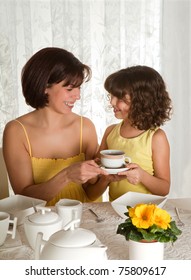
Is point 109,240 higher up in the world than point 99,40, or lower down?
lower down

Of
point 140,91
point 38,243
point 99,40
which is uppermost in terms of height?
point 99,40

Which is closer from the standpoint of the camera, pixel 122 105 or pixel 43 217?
pixel 43 217

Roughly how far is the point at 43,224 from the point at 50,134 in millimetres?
625

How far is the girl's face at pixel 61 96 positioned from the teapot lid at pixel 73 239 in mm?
697

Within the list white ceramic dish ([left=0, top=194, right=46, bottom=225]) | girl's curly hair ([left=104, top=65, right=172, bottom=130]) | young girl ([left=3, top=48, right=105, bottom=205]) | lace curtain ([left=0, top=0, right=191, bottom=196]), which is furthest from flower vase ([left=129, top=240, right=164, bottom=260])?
lace curtain ([left=0, top=0, right=191, bottom=196])

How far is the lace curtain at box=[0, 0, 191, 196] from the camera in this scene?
5.92ft

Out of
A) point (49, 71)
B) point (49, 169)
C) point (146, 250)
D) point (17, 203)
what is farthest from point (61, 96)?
point (146, 250)

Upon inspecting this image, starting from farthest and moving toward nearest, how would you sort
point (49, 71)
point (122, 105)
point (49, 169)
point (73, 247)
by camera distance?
point (122, 105), point (49, 169), point (49, 71), point (73, 247)

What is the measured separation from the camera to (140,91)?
139 centimetres

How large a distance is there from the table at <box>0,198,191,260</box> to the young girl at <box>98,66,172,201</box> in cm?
24

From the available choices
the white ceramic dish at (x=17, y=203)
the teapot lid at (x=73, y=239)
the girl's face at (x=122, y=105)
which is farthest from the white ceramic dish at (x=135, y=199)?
the girl's face at (x=122, y=105)

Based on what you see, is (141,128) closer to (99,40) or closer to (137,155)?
(137,155)

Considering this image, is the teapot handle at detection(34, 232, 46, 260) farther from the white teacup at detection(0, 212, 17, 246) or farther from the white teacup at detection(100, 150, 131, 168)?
the white teacup at detection(100, 150, 131, 168)

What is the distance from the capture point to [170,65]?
2.00 meters
